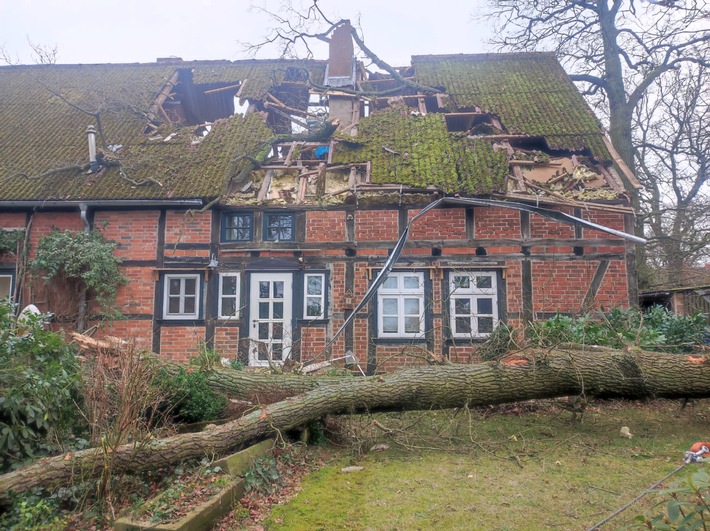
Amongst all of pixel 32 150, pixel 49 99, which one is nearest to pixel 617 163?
pixel 32 150

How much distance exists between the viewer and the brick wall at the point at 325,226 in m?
9.30

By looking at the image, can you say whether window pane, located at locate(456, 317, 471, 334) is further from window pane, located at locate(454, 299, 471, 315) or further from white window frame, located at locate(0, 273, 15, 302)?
white window frame, located at locate(0, 273, 15, 302)

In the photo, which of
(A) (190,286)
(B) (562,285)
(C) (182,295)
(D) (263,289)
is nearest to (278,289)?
(D) (263,289)

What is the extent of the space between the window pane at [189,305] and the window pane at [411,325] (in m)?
4.00

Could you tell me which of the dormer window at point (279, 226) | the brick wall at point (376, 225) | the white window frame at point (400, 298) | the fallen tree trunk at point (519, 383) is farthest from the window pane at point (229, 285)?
the fallen tree trunk at point (519, 383)

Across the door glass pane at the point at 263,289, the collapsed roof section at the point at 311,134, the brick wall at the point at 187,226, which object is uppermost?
the collapsed roof section at the point at 311,134

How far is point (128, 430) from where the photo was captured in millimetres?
3865

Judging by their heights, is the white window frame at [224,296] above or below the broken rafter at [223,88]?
below

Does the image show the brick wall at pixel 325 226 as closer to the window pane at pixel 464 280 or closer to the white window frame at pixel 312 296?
the white window frame at pixel 312 296

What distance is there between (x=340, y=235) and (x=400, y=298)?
1.63 meters

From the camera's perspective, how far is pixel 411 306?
361 inches

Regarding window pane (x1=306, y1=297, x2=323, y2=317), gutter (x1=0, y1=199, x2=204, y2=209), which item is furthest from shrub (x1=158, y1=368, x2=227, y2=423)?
gutter (x1=0, y1=199, x2=204, y2=209)

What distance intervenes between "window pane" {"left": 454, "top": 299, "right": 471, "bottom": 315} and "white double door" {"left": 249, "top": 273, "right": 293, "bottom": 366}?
3058 millimetres

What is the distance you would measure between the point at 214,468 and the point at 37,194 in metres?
7.80
